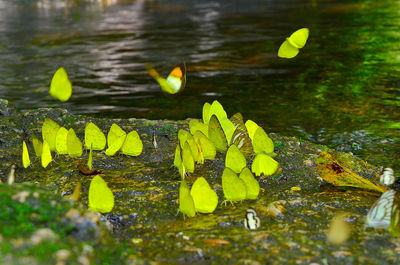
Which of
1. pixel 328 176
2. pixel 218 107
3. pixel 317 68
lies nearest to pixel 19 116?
pixel 218 107

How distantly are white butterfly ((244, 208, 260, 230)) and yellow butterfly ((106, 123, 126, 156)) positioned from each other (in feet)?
3.90

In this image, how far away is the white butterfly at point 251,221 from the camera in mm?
1966

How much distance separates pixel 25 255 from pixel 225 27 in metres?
12.2

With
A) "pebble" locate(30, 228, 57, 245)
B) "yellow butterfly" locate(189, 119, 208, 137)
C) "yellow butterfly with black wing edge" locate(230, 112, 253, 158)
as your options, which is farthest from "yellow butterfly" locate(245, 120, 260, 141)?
"pebble" locate(30, 228, 57, 245)

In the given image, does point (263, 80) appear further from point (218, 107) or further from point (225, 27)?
point (225, 27)

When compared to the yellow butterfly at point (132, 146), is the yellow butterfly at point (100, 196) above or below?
above

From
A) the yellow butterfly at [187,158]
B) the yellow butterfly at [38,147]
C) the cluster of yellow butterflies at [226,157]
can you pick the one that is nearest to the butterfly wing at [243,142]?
the cluster of yellow butterflies at [226,157]

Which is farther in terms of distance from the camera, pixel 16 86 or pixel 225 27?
pixel 225 27

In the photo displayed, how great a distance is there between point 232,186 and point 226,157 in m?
0.34

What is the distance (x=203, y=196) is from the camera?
2166 millimetres

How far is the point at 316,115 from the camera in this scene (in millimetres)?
5105

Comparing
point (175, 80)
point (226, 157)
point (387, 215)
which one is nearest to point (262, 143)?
point (226, 157)

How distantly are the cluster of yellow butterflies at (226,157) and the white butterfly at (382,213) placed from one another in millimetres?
550

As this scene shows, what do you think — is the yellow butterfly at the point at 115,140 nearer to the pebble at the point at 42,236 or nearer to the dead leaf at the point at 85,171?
the dead leaf at the point at 85,171
